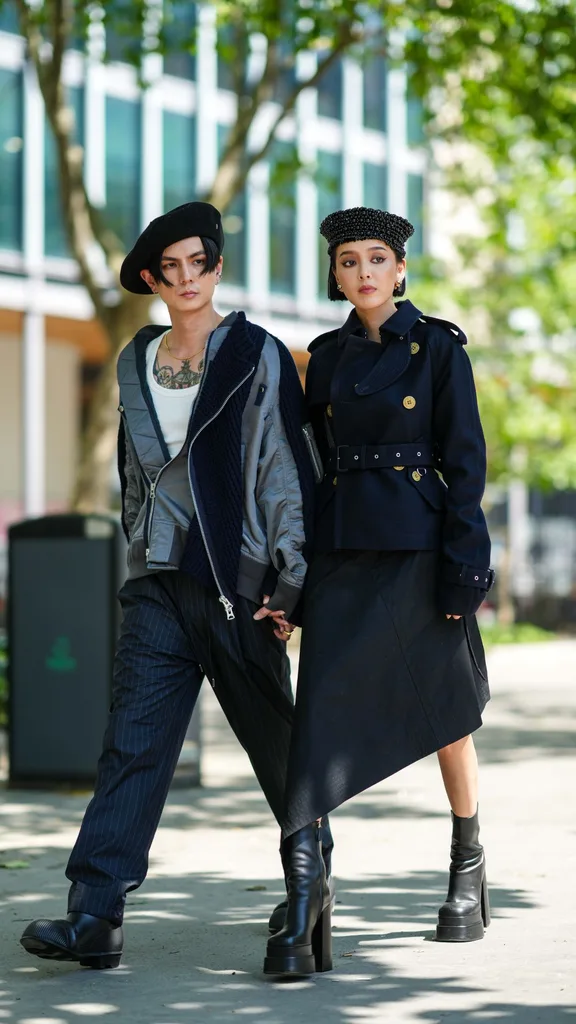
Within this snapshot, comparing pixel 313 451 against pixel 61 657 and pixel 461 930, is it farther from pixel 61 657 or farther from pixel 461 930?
pixel 61 657

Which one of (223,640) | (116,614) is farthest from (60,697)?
(223,640)

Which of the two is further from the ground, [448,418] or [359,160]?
[359,160]

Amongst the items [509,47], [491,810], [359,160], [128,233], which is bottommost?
[491,810]

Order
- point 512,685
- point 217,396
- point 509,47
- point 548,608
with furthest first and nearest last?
point 548,608, point 512,685, point 509,47, point 217,396

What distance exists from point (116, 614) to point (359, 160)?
24297mm

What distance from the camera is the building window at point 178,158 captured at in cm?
2756

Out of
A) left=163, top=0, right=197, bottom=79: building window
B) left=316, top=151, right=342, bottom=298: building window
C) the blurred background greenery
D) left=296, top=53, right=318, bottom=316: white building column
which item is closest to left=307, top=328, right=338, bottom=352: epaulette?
the blurred background greenery

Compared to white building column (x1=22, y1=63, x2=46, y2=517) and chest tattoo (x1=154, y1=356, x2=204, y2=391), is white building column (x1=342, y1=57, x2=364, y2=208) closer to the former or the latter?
white building column (x1=22, y1=63, x2=46, y2=517)

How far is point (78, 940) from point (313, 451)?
145cm

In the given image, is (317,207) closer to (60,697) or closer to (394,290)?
(60,697)

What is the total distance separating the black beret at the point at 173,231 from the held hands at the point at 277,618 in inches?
39.3

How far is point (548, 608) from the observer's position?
2911 cm

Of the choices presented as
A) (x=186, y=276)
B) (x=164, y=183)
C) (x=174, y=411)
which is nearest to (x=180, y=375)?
(x=174, y=411)

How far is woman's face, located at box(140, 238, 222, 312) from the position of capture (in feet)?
15.4
